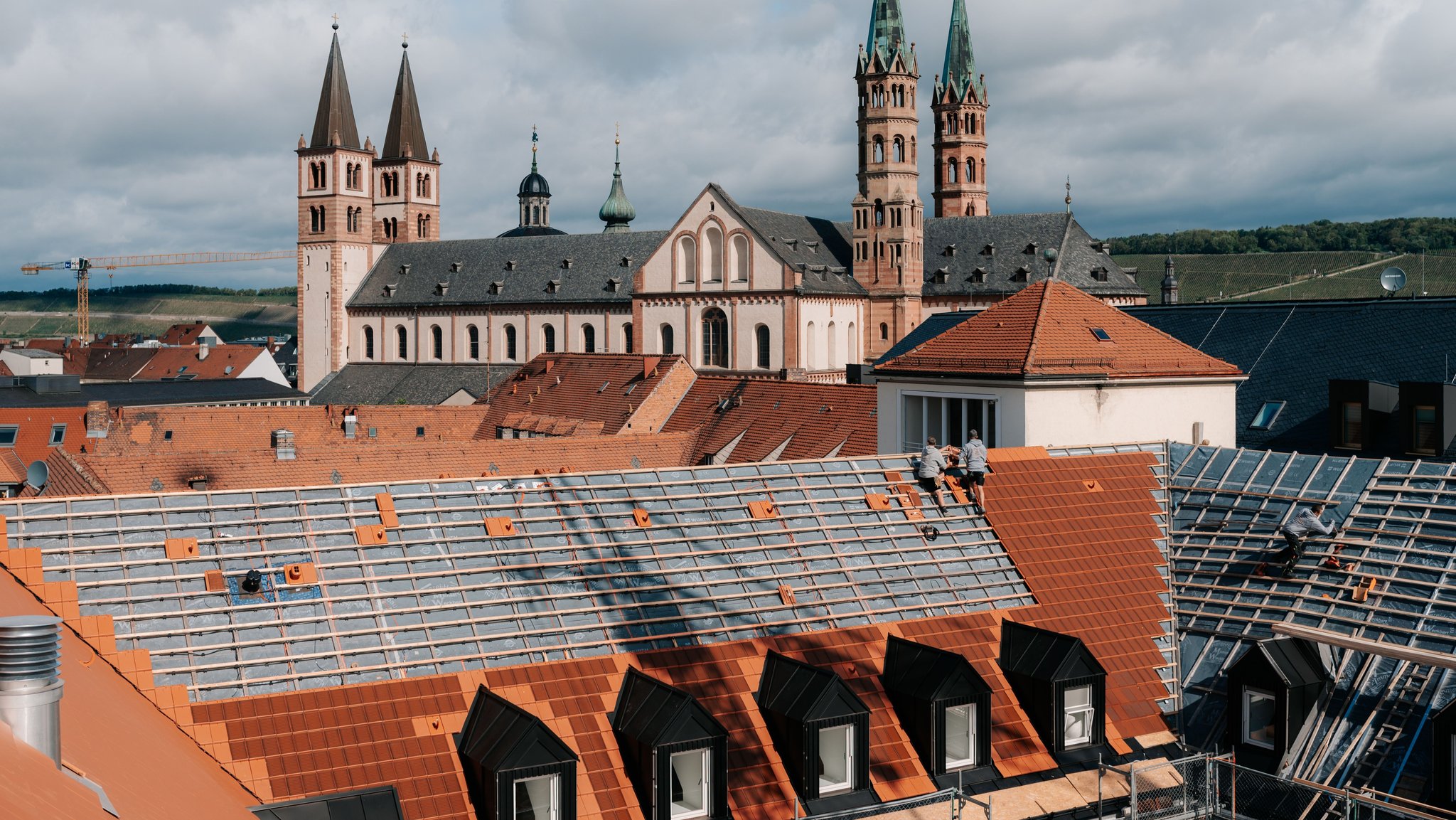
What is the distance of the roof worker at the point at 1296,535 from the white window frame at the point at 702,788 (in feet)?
30.3

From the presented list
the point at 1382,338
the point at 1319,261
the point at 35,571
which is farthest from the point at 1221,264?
the point at 35,571

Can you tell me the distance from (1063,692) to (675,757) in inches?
205

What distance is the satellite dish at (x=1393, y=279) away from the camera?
39.0m

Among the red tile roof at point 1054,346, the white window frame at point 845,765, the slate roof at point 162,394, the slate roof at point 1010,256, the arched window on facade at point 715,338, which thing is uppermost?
the slate roof at point 1010,256

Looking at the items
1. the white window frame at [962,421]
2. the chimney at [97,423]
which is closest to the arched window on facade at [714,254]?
the chimney at [97,423]

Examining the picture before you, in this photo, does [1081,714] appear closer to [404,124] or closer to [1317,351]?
[1317,351]

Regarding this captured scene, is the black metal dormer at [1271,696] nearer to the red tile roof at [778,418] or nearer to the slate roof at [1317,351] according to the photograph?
the slate roof at [1317,351]

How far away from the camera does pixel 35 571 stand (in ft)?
49.2

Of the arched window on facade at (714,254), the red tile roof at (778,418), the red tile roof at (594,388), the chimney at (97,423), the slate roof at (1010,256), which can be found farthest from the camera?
the arched window on facade at (714,254)

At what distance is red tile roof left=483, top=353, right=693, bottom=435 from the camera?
52969 millimetres

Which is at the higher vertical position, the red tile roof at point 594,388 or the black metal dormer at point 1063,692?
the red tile roof at point 594,388

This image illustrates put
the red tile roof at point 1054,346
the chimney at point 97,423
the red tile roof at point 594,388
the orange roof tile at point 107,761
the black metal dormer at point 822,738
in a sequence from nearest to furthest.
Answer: the orange roof tile at point 107,761, the black metal dormer at point 822,738, the red tile roof at point 1054,346, the red tile roof at point 594,388, the chimney at point 97,423

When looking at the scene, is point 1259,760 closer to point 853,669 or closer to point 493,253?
point 853,669

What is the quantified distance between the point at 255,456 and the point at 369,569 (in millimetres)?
26327
